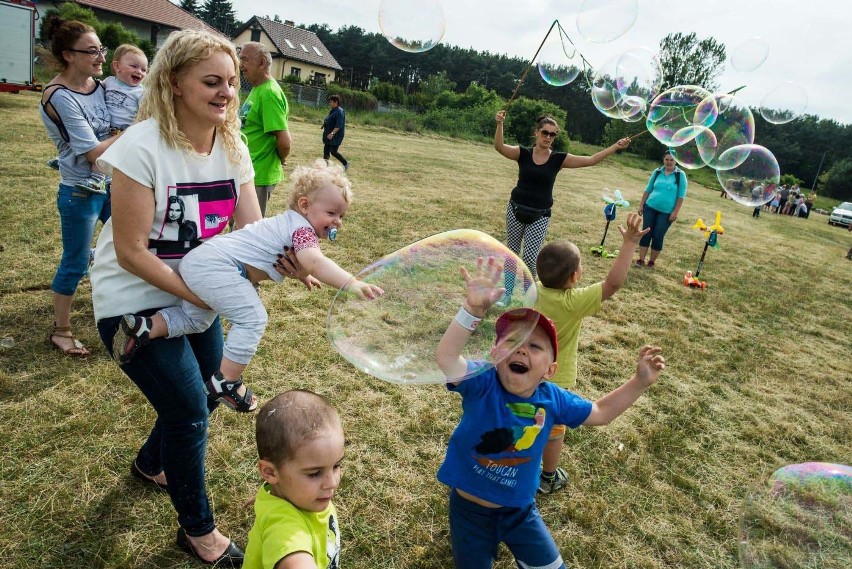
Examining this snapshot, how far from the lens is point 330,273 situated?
80.4 inches

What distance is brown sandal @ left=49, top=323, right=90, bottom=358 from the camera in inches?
143

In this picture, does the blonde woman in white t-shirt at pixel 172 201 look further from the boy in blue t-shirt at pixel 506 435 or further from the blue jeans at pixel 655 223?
the blue jeans at pixel 655 223

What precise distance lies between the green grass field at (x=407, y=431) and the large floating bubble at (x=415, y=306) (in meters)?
1.07

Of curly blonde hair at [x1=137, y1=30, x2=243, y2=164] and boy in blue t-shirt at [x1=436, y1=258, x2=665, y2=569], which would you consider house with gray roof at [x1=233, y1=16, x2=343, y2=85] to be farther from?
boy in blue t-shirt at [x1=436, y1=258, x2=665, y2=569]

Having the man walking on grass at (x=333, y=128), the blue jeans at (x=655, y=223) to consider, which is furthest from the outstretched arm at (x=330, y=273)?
the man walking on grass at (x=333, y=128)

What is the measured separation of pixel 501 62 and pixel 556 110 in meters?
39.8

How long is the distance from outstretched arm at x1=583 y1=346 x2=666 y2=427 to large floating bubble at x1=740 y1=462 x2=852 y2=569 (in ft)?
2.08

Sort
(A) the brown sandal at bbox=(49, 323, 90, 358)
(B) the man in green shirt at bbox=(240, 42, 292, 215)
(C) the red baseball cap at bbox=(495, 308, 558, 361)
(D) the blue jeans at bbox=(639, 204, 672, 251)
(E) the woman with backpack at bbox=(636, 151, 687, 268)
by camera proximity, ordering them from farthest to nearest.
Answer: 1. (D) the blue jeans at bbox=(639, 204, 672, 251)
2. (E) the woman with backpack at bbox=(636, 151, 687, 268)
3. (B) the man in green shirt at bbox=(240, 42, 292, 215)
4. (A) the brown sandal at bbox=(49, 323, 90, 358)
5. (C) the red baseball cap at bbox=(495, 308, 558, 361)

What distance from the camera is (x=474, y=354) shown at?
1.87 meters

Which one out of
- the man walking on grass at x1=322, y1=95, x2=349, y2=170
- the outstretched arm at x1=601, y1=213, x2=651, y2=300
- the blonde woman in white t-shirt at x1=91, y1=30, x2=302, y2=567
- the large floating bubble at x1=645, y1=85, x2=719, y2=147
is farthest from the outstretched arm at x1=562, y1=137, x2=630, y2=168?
the man walking on grass at x1=322, y1=95, x2=349, y2=170

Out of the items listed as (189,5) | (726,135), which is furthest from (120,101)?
(189,5)

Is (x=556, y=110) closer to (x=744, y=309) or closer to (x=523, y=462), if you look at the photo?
(x=744, y=309)

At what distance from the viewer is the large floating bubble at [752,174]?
6.20 meters

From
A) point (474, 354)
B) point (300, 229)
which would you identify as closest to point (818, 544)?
point (474, 354)
